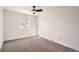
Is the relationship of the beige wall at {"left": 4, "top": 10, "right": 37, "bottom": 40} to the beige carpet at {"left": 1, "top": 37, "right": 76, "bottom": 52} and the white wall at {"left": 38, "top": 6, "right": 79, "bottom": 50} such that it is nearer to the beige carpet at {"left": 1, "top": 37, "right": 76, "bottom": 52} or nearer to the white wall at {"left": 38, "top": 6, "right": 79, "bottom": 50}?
the beige carpet at {"left": 1, "top": 37, "right": 76, "bottom": 52}

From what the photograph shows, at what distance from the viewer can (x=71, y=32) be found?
216 centimetres

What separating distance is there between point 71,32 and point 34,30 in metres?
1.16

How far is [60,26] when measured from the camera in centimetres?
211

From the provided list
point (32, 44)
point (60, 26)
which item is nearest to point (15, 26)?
point (32, 44)

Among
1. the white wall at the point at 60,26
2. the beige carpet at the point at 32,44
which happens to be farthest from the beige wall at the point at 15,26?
the white wall at the point at 60,26

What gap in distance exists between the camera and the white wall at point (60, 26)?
198 centimetres

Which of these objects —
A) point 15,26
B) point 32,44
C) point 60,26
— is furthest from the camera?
point 60,26

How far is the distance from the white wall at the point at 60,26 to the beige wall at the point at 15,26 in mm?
242

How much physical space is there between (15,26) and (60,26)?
4.20 feet

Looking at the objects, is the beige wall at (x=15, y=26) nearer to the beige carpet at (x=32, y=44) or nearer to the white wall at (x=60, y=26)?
the beige carpet at (x=32, y=44)

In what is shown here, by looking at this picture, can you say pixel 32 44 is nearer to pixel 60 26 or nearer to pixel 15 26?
pixel 15 26

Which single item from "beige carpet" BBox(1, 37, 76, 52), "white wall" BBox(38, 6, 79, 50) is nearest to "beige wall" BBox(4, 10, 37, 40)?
"beige carpet" BBox(1, 37, 76, 52)
